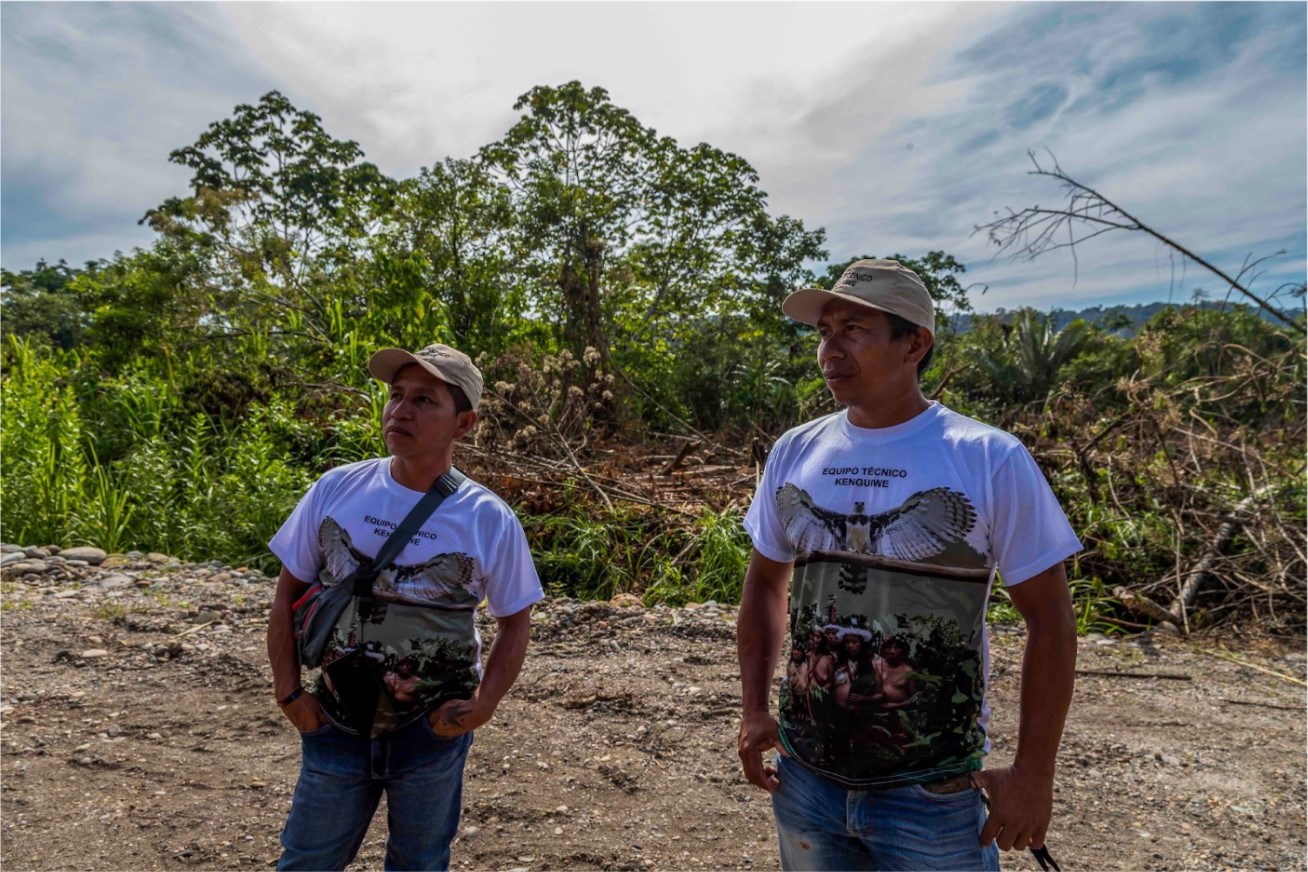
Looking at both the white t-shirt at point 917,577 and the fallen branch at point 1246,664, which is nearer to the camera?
the white t-shirt at point 917,577

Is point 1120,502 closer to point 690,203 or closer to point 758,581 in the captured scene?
point 758,581

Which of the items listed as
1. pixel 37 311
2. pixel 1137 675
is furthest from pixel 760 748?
pixel 37 311

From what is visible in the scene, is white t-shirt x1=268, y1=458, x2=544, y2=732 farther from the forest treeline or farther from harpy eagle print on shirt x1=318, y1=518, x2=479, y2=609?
the forest treeline

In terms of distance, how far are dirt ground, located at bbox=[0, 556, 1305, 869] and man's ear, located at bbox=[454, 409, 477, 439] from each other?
61.5 inches

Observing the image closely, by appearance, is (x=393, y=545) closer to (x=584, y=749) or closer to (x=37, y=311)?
(x=584, y=749)

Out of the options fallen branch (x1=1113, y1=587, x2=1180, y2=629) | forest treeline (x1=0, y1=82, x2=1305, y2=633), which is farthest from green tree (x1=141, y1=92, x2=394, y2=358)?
fallen branch (x1=1113, y1=587, x2=1180, y2=629)

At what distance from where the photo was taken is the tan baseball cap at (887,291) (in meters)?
1.70

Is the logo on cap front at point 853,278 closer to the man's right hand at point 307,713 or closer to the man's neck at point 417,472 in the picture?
the man's neck at point 417,472

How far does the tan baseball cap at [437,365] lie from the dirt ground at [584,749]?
5.55ft

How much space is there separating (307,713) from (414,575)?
1.24 feet

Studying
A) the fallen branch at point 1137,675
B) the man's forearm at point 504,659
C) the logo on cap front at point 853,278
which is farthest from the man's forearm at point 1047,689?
the fallen branch at point 1137,675

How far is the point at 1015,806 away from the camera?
1.53 meters

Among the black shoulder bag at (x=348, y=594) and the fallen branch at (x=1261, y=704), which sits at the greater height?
the black shoulder bag at (x=348, y=594)

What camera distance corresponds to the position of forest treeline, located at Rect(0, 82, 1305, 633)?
6.34 metres
